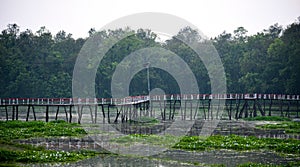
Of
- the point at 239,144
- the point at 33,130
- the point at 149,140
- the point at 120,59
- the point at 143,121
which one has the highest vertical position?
the point at 120,59

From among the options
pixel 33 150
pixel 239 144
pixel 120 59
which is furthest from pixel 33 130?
pixel 120 59

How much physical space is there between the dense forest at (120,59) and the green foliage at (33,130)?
1924 inches

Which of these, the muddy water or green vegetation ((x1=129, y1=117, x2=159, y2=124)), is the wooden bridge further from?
the muddy water

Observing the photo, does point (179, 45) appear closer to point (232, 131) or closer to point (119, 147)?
point (232, 131)

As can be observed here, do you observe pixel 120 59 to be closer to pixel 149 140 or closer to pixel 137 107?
pixel 137 107

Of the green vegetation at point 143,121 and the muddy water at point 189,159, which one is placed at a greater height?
the green vegetation at point 143,121

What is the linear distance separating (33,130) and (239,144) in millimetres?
18651

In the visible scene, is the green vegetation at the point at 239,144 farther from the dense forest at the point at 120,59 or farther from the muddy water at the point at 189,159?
the dense forest at the point at 120,59

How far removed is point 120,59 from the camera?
103312 mm

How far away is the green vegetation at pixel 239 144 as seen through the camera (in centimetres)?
3133

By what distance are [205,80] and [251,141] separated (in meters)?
65.8

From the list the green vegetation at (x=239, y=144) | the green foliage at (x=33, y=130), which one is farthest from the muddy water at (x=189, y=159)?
the green foliage at (x=33, y=130)

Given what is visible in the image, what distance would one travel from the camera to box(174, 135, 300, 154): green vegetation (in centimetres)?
3133

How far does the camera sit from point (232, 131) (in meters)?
44.6
